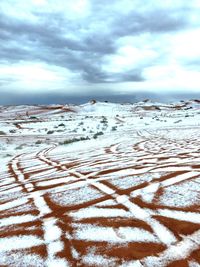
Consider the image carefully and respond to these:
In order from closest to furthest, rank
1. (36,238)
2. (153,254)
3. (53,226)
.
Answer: (153,254) < (36,238) < (53,226)

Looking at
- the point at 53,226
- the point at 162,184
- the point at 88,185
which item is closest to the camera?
the point at 53,226

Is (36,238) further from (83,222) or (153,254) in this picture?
(153,254)

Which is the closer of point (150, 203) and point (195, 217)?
point (195, 217)

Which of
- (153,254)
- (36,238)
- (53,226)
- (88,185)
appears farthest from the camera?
(88,185)

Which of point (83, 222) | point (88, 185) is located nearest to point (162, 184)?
point (88, 185)

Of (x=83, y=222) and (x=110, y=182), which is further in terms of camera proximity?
(x=110, y=182)

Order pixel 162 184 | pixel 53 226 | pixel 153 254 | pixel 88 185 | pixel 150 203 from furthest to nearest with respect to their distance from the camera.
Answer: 1. pixel 88 185
2. pixel 162 184
3. pixel 150 203
4. pixel 53 226
5. pixel 153 254

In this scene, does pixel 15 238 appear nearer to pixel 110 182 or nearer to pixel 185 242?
pixel 185 242

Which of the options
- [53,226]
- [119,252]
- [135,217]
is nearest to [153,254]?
[119,252]
